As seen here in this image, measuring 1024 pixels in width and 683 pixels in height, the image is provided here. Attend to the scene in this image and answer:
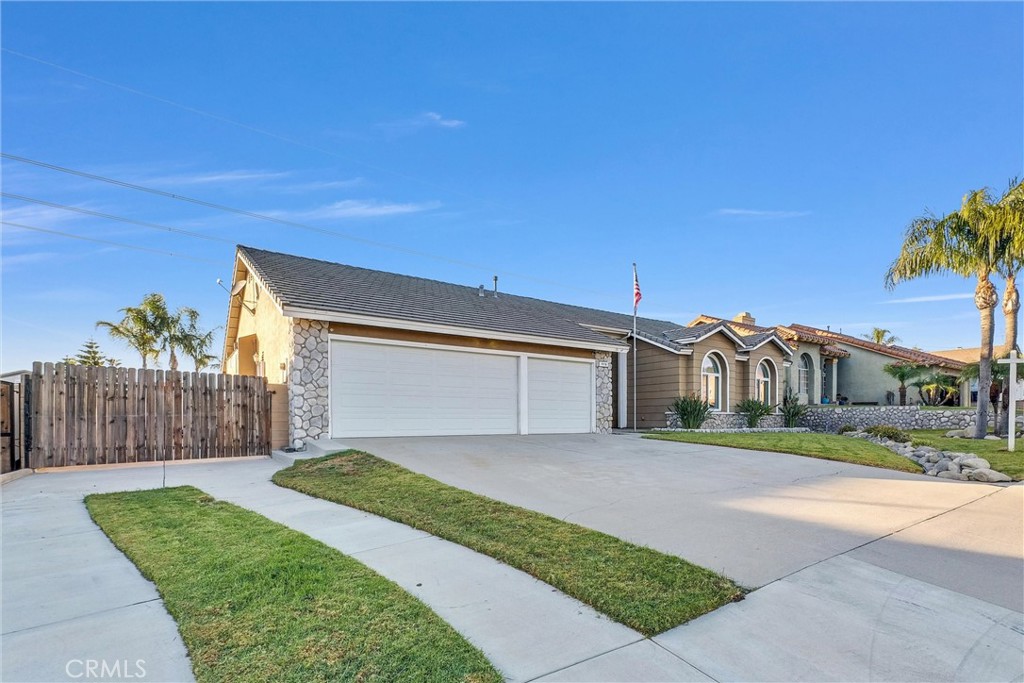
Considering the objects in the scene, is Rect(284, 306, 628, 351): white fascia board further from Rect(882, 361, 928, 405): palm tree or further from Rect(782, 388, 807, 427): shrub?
Rect(882, 361, 928, 405): palm tree

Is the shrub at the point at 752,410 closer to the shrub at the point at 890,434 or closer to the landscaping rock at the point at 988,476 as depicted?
the shrub at the point at 890,434

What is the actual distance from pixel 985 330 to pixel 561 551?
53.3ft

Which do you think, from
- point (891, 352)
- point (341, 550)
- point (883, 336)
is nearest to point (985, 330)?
point (891, 352)

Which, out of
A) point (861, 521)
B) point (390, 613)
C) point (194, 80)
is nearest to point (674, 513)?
point (861, 521)

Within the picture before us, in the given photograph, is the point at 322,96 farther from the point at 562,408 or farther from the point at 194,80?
the point at 562,408

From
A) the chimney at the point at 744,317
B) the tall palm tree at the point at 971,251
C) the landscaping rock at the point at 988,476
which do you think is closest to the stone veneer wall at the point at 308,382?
the landscaping rock at the point at 988,476

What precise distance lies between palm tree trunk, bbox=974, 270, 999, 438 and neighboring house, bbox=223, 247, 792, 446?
21.0 ft

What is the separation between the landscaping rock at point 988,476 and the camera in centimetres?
816

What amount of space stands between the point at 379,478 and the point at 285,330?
5472 millimetres

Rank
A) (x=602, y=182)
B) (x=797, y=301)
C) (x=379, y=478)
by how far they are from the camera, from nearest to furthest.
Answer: (x=379, y=478), (x=602, y=182), (x=797, y=301)

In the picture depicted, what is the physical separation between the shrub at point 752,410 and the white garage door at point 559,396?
22.3 feet

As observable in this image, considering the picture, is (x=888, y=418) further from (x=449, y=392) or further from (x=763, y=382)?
(x=449, y=392)

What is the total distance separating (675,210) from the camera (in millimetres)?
18688

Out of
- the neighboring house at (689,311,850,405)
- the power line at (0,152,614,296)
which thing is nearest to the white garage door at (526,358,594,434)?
the power line at (0,152,614,296)
